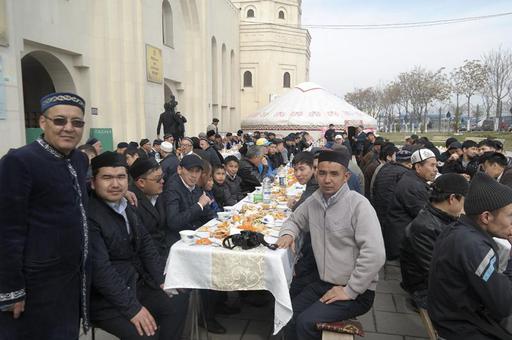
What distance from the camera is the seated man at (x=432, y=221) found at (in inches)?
131

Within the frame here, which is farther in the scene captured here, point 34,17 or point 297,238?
point 34,17

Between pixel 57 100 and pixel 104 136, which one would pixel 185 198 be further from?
pixel 104 136

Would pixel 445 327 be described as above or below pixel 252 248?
below

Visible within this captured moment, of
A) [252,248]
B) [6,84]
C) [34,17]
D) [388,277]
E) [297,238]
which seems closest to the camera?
[252,248]

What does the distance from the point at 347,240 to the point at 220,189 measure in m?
2.81

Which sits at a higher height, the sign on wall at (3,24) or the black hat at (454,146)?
the sign on wall at (3,24)

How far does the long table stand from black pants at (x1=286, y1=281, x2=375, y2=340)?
0.14 metres

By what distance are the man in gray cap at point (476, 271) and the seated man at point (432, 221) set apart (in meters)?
0.89

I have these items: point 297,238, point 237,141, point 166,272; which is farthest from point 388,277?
point 237,141

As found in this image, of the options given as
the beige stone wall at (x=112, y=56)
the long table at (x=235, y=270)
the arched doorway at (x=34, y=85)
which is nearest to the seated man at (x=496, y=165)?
the long table at (x=235, y=270)

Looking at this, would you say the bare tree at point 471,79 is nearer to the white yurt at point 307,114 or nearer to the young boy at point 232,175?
the white yurt at point 307,114

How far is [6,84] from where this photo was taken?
8227 mm

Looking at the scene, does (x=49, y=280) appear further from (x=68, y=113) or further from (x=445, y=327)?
(x=445, y=327)

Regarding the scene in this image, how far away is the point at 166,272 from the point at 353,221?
1.64 meters
